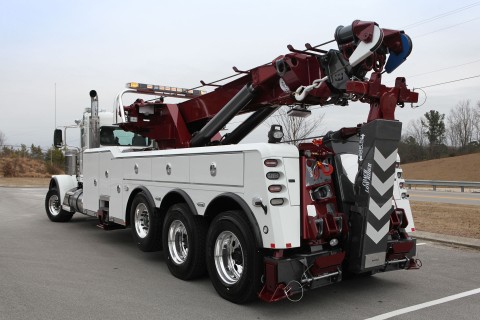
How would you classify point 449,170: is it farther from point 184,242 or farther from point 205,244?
point 205,244

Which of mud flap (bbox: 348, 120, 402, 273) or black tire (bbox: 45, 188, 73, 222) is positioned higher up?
mud flap (bbox: 348, 120, 402, 273)

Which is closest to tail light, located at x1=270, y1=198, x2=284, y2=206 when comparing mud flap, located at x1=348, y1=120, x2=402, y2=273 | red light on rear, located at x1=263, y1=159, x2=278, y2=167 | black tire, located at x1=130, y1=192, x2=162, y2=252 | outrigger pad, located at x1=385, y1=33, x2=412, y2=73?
red light on rear, located at x1=263, y1=159, x2=278, y2=167

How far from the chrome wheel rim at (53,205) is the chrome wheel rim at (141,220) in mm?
5619

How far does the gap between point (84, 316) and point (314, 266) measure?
2.59m

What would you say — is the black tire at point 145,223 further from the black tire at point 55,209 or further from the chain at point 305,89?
the black tire at point 55,209

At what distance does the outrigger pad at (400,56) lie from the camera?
559 cm

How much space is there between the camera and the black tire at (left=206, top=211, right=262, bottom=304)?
506 cm

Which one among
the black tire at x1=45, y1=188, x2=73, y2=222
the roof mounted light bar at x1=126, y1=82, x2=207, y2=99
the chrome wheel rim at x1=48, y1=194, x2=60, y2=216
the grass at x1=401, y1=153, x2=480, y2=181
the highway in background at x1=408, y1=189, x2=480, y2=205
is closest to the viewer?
the roof mounted light bar at x1=126, y1=82, x2=207, y2=99

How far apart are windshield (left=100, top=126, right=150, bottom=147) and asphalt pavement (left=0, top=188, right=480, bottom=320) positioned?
2987 mm

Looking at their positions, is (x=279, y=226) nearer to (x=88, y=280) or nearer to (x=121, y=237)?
(x=88, y=280)

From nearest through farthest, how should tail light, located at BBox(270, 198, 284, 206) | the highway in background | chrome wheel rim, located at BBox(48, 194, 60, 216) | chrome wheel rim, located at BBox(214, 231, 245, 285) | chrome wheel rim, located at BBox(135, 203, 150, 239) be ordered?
tail light, located at BBox(270, 198, 284, 206) < chrome wheel rim, located at BBox(214, 231, 245, 285) < chrome wheel rim, located at BBox(135, 203, 150, 239) < chrome wheel rim, located at BBox(48, 194, 60, 216) < the highway in background

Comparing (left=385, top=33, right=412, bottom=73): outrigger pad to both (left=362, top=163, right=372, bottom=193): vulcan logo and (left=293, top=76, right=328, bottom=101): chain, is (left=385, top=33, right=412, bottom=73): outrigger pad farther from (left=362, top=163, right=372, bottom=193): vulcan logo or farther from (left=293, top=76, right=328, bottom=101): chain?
(left=362, top=163, right=372, bottom=193): vulcan logo

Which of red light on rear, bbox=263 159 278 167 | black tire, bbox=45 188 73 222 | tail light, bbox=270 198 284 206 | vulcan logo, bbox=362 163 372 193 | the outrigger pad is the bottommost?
black tire, bbox=45 188 73 222

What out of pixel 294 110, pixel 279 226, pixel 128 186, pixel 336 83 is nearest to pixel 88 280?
pixel 128 186
